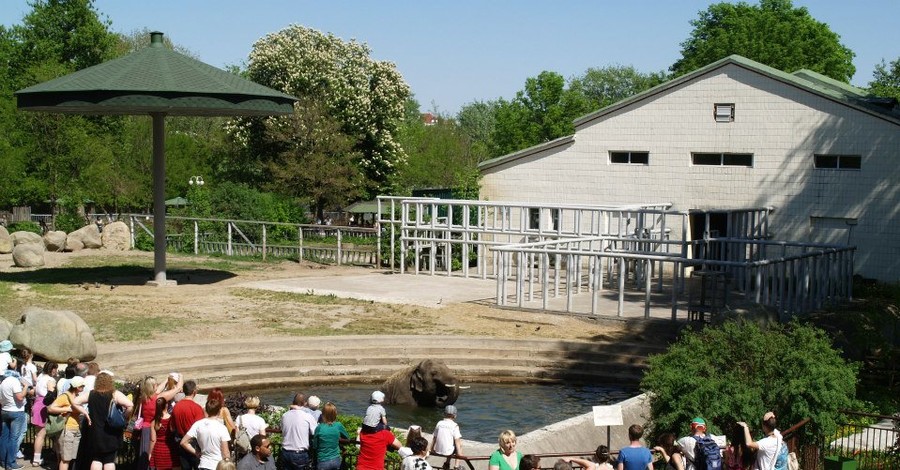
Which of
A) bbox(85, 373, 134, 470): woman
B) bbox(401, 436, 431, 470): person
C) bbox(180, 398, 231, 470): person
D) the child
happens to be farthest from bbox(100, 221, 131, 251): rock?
bbox(401, 436, 431, 470): person

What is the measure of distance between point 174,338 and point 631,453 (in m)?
15.7

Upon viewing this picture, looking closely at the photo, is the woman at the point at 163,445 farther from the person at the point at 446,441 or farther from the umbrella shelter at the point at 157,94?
the umbrella shelter at the point at 157,94

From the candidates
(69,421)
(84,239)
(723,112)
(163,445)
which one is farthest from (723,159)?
(163,445)

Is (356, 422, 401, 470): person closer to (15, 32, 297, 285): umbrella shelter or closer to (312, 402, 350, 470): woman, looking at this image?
(312, 402, 350, 470): woman

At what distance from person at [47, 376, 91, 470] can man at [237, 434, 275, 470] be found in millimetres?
3279

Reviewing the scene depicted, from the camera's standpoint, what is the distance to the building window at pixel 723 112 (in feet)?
125

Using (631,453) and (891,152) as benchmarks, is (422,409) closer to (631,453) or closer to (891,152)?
(631,453)

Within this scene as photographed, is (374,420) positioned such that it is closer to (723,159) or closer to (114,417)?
(114,417)

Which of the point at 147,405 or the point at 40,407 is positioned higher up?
the point at 147,405

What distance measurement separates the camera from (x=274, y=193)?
59094 mm

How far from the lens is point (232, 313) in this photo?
96.8 ft

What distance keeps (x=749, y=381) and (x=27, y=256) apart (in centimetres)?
3030

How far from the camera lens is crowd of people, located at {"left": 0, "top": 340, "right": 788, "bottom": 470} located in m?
13.0

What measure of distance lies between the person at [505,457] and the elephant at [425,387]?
379 inches
